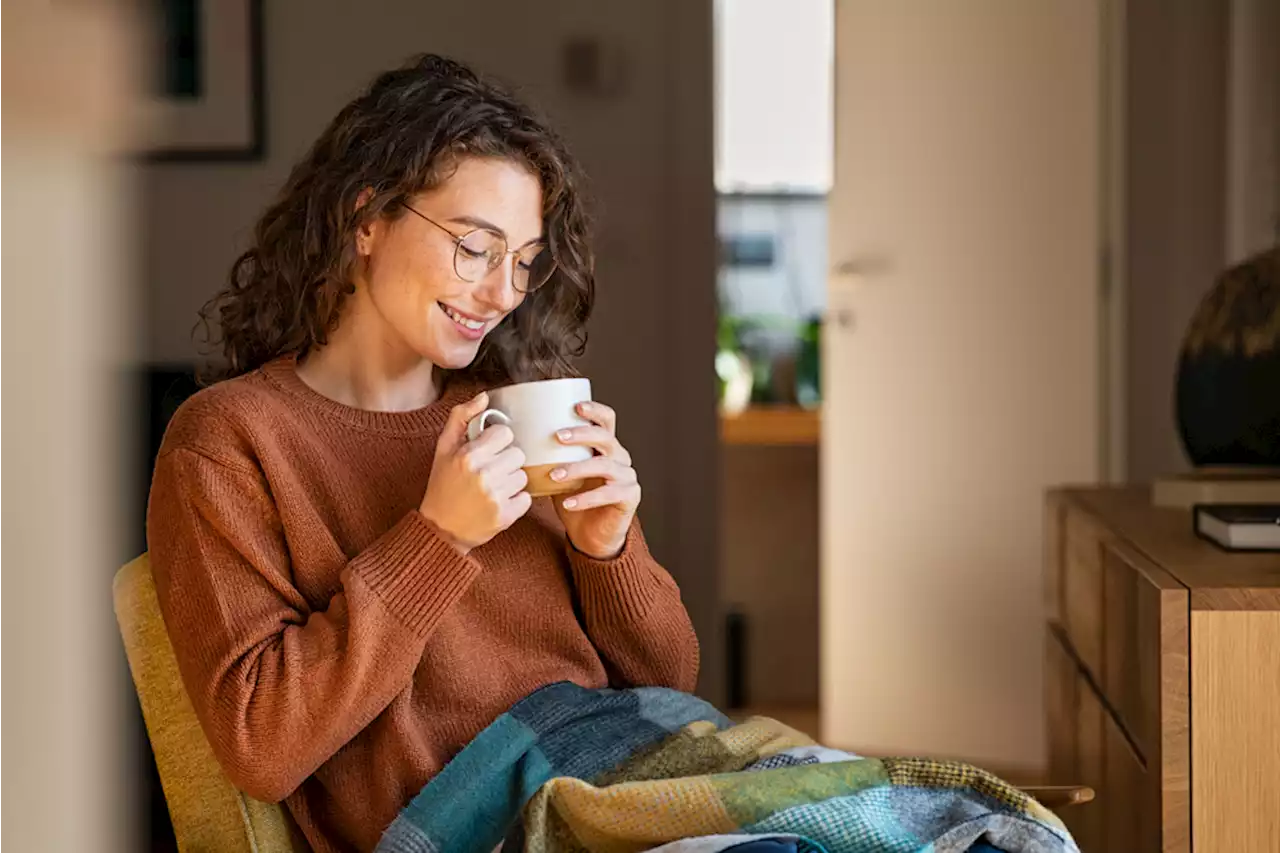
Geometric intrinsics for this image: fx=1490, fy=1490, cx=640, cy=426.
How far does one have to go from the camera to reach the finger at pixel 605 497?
1.19 metres

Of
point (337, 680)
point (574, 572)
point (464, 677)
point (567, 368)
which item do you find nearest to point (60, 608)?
point (337, 680)

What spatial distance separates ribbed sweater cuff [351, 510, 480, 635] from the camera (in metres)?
1.11

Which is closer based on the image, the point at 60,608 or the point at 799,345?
the point at 60,608

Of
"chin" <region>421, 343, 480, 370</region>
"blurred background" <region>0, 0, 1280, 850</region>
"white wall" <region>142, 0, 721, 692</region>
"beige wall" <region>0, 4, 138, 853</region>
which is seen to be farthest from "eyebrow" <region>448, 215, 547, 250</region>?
"white wall" <region>142, 0, 721, 692</region>

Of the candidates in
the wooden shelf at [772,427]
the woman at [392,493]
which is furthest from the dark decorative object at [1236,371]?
the wooden shelf at [772,427]

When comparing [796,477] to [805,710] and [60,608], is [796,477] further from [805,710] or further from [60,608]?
[60,608]

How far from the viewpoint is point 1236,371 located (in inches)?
75.2

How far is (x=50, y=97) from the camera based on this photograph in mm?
511

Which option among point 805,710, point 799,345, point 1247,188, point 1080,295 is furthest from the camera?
point 799,345

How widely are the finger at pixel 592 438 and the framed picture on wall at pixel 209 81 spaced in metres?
1.76

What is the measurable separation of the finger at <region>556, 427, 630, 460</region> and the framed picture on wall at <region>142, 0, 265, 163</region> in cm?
176

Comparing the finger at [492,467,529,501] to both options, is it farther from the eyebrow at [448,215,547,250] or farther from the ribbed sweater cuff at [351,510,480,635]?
the eyebrow at [448,215,547,250]

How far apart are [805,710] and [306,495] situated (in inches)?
113

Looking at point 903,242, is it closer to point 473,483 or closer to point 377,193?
point 377,193
